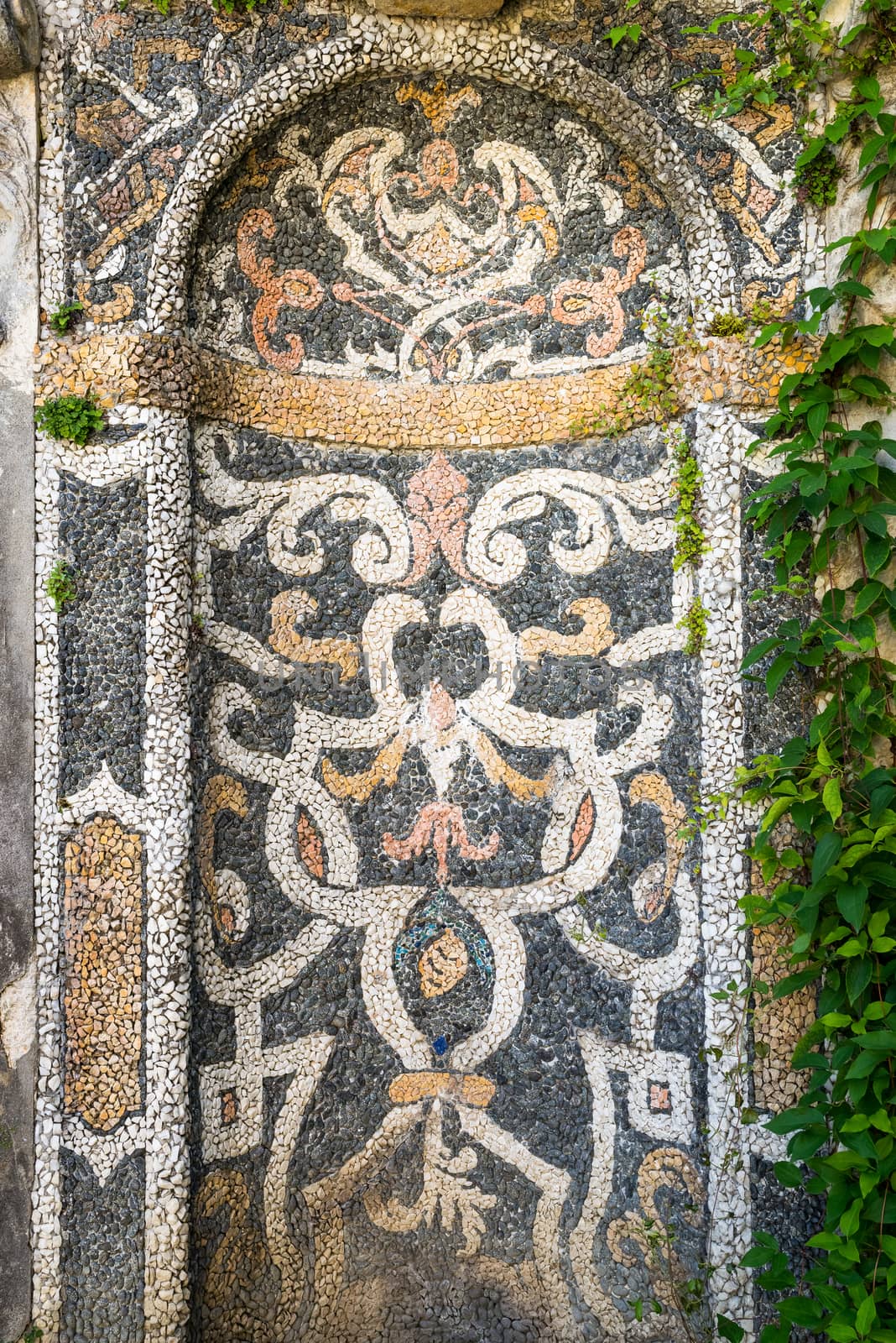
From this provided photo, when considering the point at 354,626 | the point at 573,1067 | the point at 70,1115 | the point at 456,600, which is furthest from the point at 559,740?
Answer: the point at 70,1115

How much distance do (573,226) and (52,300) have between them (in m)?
1.51

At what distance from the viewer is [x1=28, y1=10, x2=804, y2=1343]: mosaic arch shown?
8.12ft

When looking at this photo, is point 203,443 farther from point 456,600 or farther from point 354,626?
point 456,600

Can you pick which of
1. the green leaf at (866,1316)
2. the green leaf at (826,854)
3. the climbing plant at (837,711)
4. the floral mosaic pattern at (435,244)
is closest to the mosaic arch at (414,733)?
the floral mosaic pattern at (435,244)

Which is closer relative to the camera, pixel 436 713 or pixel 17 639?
pixel 17 639

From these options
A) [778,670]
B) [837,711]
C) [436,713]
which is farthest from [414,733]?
[837,711]

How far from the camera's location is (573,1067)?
2750mm

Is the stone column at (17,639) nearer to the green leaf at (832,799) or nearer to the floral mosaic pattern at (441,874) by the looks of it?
the floral mosaic pattern at (441,874)

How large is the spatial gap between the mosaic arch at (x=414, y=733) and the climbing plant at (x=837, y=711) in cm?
14

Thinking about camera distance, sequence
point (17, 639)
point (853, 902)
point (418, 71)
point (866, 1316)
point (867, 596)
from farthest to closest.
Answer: point (418, 71) < point (17, 639) < point (867, 596) < point (853, 902) < point (866, 1316)

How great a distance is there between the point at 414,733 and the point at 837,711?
3.98ft

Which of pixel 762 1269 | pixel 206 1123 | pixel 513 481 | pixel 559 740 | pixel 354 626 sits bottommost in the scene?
pixel 762 1269

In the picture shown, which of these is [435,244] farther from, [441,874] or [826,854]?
[826,854]

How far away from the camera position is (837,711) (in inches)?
92.5
